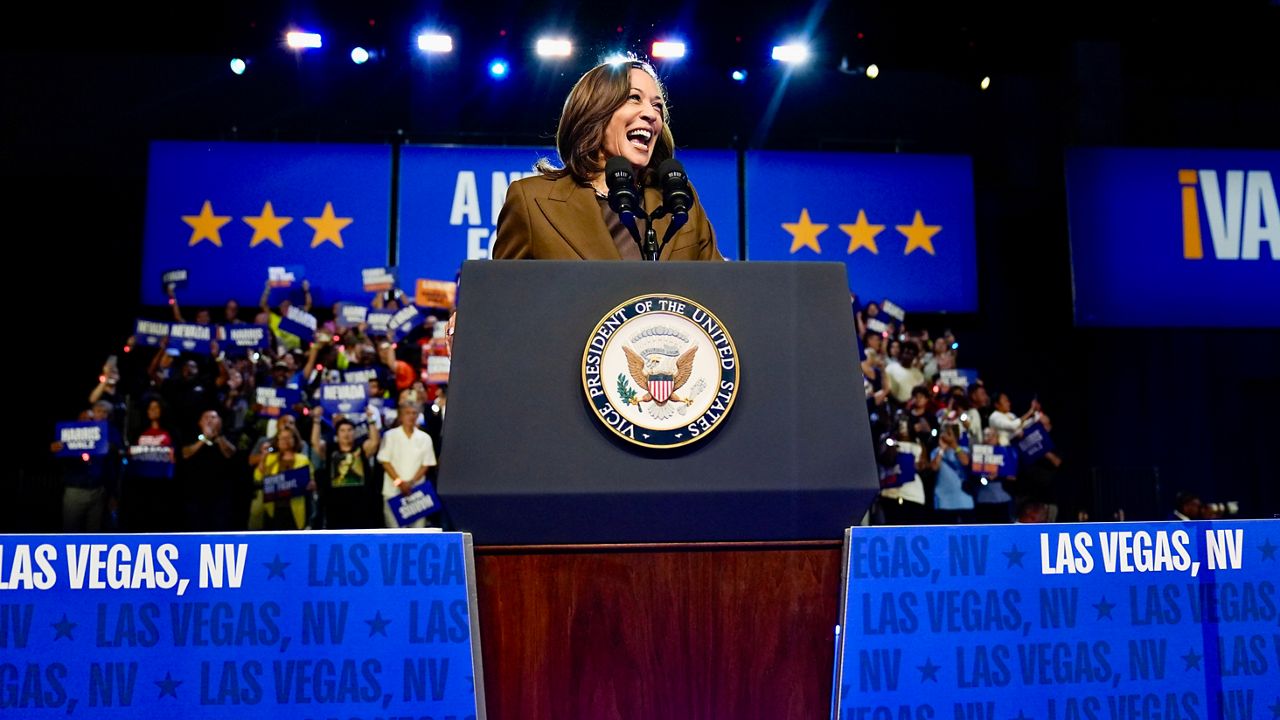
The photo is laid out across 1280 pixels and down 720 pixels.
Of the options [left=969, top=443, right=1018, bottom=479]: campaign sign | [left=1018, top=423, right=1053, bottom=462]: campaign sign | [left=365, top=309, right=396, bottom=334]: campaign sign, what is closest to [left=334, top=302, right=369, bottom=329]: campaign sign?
[left=365, top=309, right=396, bottom=334]: campaign sign

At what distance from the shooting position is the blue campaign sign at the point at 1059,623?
1483mm

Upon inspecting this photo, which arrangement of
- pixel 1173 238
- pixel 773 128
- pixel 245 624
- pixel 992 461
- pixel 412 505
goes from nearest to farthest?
pixel 245 624 < pixel 412 505 < pixel 992 461 < pixel 1173 238 < pixel 773 128

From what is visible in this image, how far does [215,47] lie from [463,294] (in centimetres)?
977

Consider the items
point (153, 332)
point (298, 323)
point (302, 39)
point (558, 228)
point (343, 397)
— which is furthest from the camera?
point (302, 39)

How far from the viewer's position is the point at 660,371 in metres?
1.51

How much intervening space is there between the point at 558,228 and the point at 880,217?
33.9ft

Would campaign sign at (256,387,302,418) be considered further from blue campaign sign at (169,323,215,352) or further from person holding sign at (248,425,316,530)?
blue campaign sign at (169,323,215,352)

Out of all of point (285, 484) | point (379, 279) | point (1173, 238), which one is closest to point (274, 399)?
point (285, 484)

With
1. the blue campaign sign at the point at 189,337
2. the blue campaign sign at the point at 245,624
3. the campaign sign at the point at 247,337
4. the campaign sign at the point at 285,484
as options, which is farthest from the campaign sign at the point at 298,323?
the blue campaign sign at the point at 245,624

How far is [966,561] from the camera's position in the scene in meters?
1.52

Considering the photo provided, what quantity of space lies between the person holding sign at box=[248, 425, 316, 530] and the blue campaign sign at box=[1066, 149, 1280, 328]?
7.63 m

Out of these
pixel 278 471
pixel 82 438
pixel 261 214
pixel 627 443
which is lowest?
pixel 627 443

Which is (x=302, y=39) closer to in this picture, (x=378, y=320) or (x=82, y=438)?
(x=378, y=320)

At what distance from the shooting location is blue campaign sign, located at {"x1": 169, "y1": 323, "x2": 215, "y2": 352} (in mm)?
9273
